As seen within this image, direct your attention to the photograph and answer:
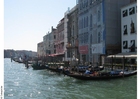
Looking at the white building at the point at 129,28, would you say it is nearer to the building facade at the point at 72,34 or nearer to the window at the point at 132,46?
the window at the point at 132,46

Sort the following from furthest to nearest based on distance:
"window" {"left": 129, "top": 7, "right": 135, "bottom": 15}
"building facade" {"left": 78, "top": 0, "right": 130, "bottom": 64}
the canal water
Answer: "building facade" {"left": 78, "top": 0, "right": 130, "bottom": 64}
"window" {"left": 129, "top": 7, "right": 135, "bottom": 15}
the canal water

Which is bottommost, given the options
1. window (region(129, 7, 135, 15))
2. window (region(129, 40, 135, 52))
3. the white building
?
window (region(129, 40, 135, 52))

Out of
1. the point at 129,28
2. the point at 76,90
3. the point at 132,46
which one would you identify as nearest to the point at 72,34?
the point at 129,28

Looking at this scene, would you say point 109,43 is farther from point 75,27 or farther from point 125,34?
point 75,27

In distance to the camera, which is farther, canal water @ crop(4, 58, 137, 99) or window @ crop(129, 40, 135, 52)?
window @ crop(129, 40, 135, 52)

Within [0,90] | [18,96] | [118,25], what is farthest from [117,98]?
[118,25]

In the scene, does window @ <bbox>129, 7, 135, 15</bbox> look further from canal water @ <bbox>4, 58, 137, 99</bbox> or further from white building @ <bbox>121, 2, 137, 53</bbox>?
canal water @ <bbox>4, 58, 137, 99</bbox>

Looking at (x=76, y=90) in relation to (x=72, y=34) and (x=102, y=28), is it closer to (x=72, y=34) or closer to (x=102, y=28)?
(x=102, y=28)

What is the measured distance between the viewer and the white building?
1730cm

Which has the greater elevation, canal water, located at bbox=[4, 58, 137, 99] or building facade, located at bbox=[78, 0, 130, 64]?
building facade, located at bbox=[78, 0, 130, 64]

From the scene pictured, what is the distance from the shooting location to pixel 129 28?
18094mm

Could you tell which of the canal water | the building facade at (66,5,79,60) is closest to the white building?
the canal water

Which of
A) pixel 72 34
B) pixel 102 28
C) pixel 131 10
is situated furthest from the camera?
pixel 72 34

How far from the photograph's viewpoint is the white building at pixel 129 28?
56.8ft
